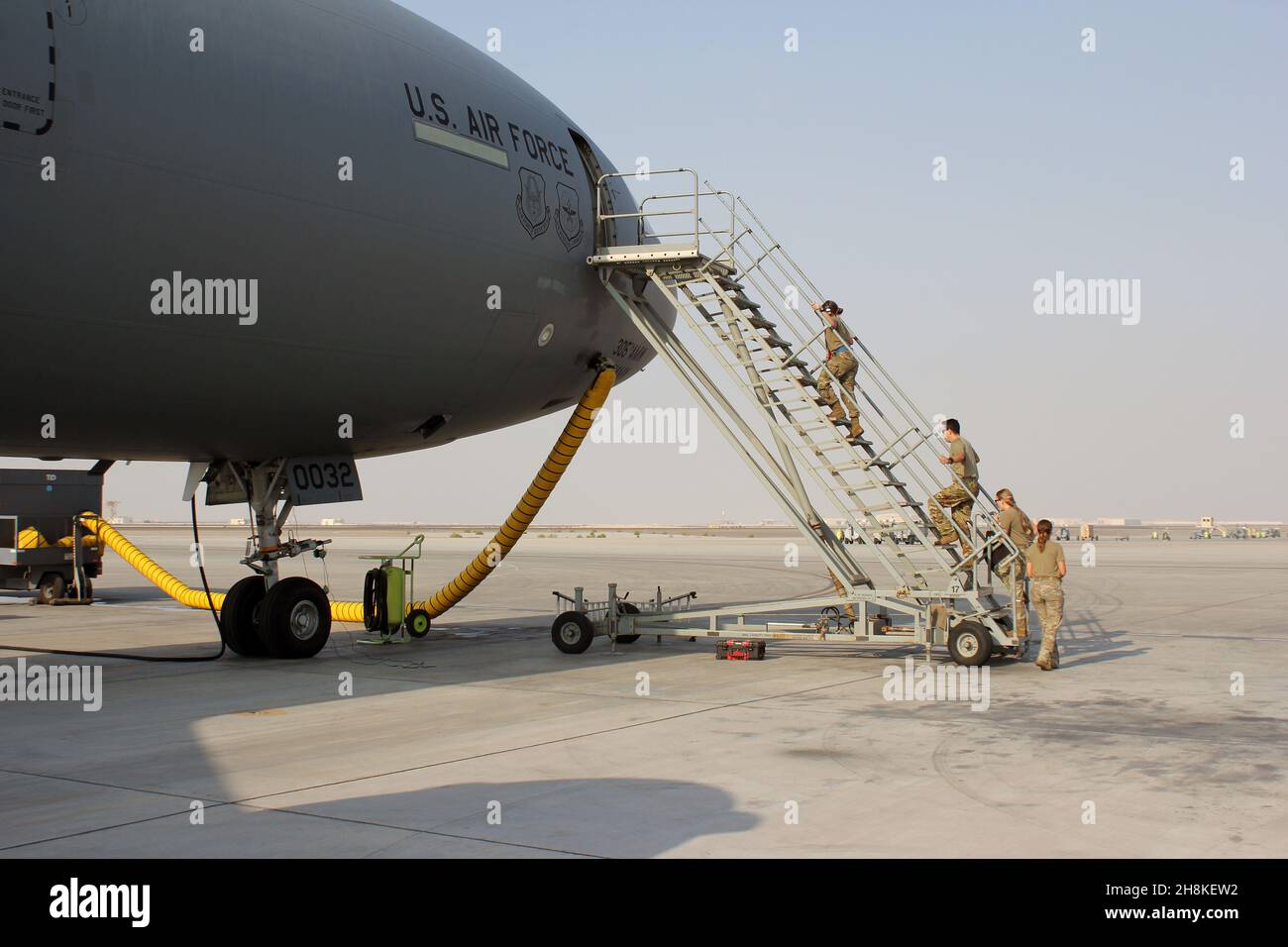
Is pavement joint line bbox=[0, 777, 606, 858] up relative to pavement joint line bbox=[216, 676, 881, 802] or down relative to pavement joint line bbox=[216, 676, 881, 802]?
up

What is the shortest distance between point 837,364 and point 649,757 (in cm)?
927

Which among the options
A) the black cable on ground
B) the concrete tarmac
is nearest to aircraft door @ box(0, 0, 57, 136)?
the concrete tarmac

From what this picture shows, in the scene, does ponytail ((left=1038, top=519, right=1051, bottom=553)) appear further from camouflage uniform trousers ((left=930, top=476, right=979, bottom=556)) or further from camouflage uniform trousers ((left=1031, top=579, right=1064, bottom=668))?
camouflage uniform trousers ((left=930, top=476, right=979, bottom=556))

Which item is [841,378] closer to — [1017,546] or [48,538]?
[1017,546]

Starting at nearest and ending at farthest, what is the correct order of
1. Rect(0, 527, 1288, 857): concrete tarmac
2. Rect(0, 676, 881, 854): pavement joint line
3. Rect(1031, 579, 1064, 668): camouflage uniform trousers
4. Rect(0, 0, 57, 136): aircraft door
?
Rect(0, 527, 1288, 857): concrete tarmac, Rect(0, 676, 881, 854): pavement joint line, Rect(0, 0, 57, 136): aircraft door, Rect(1031, 579, 1064, 668): camouflage uniform trousers

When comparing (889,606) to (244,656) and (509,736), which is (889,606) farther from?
(244,656)

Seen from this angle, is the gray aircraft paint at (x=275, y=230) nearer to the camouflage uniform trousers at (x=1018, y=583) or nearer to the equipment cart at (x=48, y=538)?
the camouflage uniform trousers at (x=1018, y=583)

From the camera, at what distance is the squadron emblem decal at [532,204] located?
15984mm

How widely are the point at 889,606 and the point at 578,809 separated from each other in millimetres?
9141

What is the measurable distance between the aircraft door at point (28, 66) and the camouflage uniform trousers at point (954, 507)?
471 inches

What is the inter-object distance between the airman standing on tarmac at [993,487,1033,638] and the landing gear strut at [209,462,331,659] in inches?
381

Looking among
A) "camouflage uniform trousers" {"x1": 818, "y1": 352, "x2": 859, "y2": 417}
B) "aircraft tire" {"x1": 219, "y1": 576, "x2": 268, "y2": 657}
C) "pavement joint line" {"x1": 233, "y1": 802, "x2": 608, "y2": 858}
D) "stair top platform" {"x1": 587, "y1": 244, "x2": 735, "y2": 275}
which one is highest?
"stair top platform" {"x1": 587, "y1": 244, "x2": 735, "y2": 275}

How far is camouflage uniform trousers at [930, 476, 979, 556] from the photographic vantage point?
1677 cm
